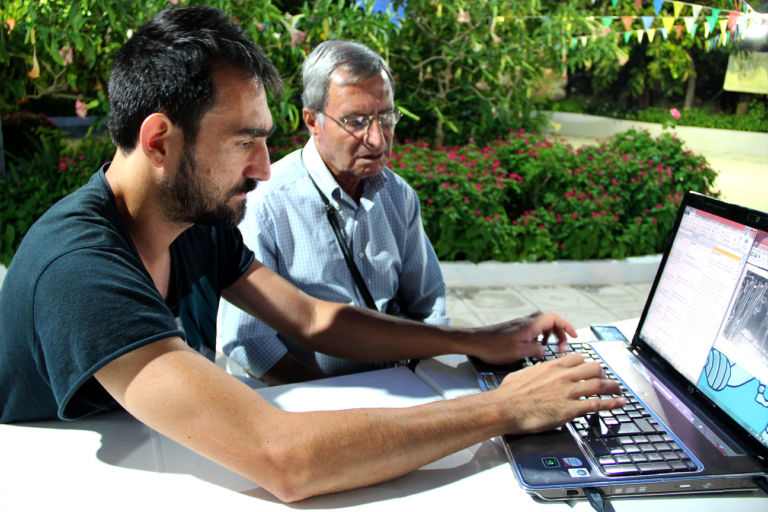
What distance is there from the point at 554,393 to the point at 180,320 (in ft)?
2.98

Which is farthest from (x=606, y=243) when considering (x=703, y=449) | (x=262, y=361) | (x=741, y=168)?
(x=703, y=449)

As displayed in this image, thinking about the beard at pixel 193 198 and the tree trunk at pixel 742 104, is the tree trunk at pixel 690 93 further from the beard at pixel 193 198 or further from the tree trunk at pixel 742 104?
the beard at pixel 193 198

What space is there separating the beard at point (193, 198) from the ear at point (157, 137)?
3 centimetres

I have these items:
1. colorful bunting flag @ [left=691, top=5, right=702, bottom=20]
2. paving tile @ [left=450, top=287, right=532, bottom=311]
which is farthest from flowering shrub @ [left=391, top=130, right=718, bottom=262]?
colorful bunting flag @ [left=691, top=5, right=702, bottom=20]

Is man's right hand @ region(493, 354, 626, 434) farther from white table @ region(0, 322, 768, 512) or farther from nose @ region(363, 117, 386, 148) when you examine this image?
nose @ region(363, 117, 386, 148)

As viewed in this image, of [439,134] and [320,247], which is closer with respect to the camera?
[320,247]

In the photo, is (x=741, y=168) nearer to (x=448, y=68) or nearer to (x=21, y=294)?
(x=448, y=68)

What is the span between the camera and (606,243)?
516 cm

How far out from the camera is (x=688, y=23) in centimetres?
555

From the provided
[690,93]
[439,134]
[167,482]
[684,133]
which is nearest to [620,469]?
[167,482]

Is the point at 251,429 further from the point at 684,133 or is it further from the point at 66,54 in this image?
the point at 684,133

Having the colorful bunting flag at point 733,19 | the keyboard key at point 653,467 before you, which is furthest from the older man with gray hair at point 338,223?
the colorful bunting flag at point 733,19

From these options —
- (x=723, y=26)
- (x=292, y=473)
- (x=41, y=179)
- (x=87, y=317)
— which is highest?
(x=723, y=26)

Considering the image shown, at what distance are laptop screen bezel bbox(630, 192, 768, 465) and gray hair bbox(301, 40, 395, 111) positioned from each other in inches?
47.5
